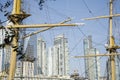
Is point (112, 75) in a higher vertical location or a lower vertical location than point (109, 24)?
lower

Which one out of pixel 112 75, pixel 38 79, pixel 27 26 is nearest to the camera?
pixel 27 26

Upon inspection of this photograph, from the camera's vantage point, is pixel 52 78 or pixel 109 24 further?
pixel 52 78

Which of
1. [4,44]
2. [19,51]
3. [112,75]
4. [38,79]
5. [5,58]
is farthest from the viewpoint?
[38,79]

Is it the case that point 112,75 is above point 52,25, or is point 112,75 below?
below

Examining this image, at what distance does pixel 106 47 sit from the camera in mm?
37469

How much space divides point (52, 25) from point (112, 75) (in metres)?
16.7

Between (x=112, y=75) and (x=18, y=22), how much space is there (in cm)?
1698

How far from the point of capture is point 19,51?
1527 centimetres

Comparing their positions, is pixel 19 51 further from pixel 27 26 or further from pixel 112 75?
pixel 112 75

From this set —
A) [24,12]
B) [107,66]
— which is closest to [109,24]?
[107,66]

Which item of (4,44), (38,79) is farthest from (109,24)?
(38,79)

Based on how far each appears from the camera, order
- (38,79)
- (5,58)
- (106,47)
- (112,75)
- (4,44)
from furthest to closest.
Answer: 1. (38,79)
2. (106,47)
3. (112,75)
4. (5,58)
5. (4,44)

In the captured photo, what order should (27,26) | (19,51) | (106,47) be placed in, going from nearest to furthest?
(19,51) < (27,26) < (106,47)

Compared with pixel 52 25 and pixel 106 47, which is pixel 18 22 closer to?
pixel 52 25
